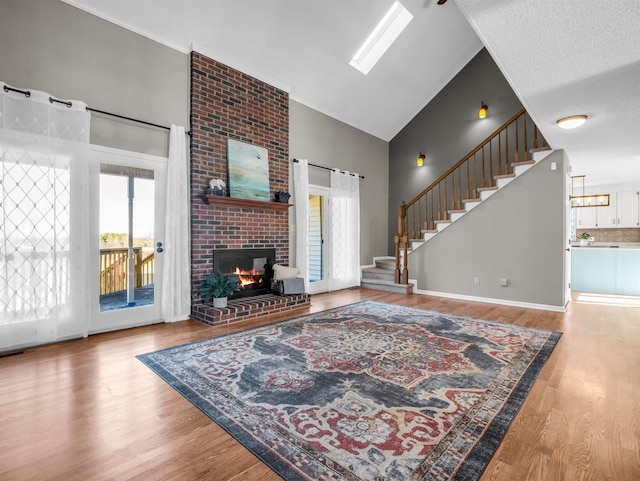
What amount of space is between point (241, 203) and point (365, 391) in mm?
3353

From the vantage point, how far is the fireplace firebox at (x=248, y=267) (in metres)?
4.71

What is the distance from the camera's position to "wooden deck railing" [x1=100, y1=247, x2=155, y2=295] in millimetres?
3732

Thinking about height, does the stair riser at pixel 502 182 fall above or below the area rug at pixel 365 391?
above

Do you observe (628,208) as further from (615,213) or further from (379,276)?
(379,276)

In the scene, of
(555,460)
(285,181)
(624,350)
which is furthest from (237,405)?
(285,181)

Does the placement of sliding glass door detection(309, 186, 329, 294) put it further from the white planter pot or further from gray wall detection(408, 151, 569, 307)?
the white planter pot

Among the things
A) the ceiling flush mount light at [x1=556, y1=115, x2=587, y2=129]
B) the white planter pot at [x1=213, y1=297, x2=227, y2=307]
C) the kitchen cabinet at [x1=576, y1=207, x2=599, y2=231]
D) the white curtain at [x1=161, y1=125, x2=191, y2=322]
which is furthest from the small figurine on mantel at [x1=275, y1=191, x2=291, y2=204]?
the kitchen cabinet at [x1=576, y1=207, x2=599, y2=231]

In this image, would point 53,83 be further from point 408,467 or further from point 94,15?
point 408,467

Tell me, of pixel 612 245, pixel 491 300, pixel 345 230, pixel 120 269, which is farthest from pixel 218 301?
pixel 612 245

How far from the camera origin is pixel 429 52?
6297 mm

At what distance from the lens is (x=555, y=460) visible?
1.59 m

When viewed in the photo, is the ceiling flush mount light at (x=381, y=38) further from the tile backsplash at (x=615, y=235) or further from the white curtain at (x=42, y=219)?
the tile backsplash at (x=615, y=235)

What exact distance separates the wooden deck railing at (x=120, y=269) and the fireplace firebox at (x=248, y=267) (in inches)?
34.3

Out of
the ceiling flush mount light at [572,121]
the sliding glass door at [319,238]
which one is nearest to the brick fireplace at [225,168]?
the sliding glass door at [319,238]
